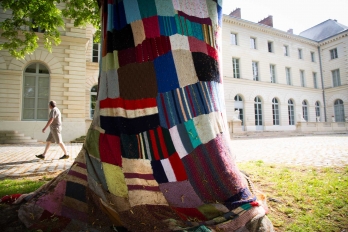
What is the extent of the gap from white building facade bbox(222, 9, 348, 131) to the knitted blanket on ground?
61.3 feet

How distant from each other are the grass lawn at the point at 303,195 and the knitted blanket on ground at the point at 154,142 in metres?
0.60

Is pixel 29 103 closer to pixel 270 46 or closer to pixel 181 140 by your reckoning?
pixel 181 140

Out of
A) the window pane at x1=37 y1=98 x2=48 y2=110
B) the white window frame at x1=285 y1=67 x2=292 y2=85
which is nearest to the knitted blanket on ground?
the window pane at x1=37 y1=98 x2=48 y2=110

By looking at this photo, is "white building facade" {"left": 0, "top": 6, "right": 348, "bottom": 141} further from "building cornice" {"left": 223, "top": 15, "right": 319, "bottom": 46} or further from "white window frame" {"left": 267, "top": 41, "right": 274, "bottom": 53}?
"white window frame" {"left": 267, "top": 41, "right": 274, "bottom": 53}

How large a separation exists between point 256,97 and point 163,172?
22.9m

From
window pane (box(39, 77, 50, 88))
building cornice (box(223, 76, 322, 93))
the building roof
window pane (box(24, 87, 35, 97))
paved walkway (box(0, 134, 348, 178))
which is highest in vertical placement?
the building roof

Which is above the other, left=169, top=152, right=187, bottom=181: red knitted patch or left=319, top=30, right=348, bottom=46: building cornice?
left=319, top=30, right=348, bottom=46: building cornice

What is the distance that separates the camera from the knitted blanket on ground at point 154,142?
1.65 meters

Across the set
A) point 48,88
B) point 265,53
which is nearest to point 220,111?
point 48,88

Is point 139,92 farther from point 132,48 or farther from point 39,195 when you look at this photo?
point 39,195

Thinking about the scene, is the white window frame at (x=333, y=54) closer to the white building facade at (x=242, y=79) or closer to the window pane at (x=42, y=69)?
the white building facade at (x=242, y=79)

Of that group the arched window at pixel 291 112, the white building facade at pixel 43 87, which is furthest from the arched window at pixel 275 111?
the white building facade at pixel 43 87

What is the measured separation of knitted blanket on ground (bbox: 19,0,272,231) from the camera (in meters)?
1.65

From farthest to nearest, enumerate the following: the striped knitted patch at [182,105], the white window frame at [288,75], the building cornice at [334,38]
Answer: the white window frame at [288,75] → the building cornice at [334,38] → the striped knitted patch at [182,105]
